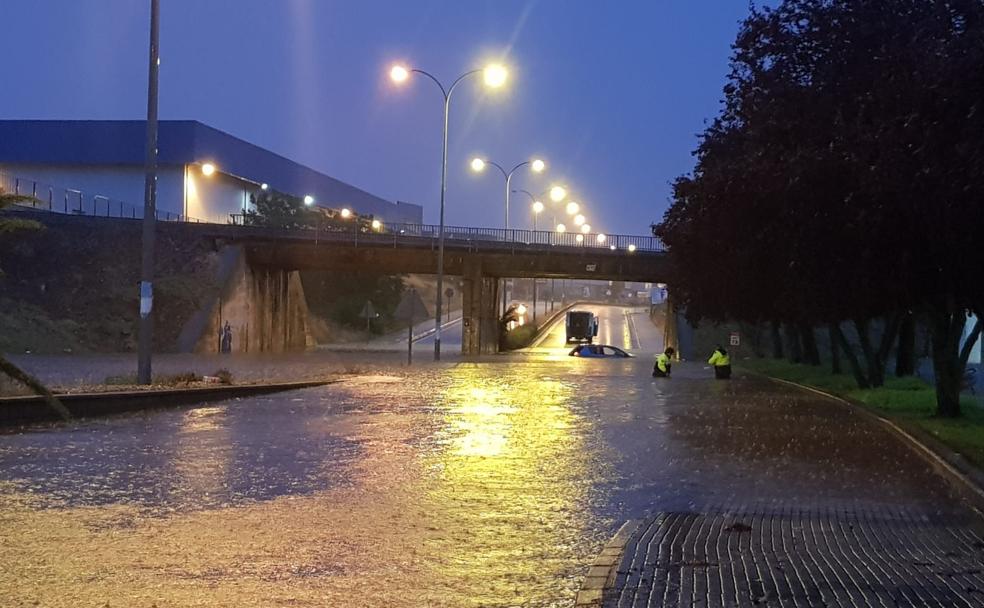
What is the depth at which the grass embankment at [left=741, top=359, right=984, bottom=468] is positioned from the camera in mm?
17703

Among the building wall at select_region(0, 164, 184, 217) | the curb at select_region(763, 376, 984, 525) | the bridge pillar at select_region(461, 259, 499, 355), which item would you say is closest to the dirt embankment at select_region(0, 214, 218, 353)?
the bridge pillar at select_region(461, 259, 499, 355)

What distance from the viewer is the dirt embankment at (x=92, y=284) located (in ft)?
161

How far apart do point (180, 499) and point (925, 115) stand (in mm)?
11088

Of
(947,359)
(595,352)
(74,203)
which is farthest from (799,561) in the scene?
(74,203)

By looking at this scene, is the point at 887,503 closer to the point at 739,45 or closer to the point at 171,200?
the point at 739,45

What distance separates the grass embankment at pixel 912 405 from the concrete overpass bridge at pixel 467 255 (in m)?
23.3

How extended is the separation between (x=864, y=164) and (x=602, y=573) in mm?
12325

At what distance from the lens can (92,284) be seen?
175 ft

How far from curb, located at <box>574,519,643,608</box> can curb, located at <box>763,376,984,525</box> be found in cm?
455

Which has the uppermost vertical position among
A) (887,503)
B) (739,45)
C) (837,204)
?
(739,45)

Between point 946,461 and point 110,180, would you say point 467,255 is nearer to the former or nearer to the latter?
point 110,180

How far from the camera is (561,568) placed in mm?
8406

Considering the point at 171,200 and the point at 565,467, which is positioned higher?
the point at 171,200

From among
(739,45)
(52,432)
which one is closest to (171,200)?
(739,45)
